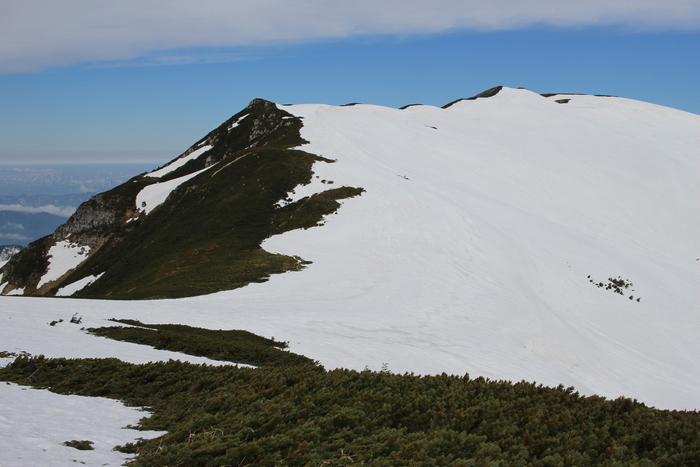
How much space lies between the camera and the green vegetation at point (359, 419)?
7.88 m

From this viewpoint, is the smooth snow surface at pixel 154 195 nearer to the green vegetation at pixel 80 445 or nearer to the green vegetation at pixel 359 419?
the green vegetation at pixel 359 419

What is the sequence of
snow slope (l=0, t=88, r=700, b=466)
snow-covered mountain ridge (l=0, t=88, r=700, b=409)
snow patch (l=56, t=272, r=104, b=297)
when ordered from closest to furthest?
snow slope (l=0, t=88, r=700, b=466) < snow-covered mountain ridge (l=0, t=88, r=700, b=409) < snow patch (l=56, t=272, r=104, b=297)

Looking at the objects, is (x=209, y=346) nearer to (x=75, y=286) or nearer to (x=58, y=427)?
(x=58, y=427)

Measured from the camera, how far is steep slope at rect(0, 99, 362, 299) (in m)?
38.3

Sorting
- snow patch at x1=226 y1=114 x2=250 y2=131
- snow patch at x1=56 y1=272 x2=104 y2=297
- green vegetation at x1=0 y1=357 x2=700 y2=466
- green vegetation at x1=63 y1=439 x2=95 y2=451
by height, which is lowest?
snow patch at x1=56 y1=272 x2=104 y2=297

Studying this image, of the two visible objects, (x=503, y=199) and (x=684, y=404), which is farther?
(x=503, y=199)

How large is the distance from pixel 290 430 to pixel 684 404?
82.3 feet

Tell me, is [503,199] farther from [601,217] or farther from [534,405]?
[534,405]

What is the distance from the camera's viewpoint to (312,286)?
32.7 m

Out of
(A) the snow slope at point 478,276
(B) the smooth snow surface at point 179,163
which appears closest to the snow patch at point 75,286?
(A) the snow slope at point 478,276

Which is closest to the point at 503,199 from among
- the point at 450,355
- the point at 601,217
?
the point at 601,217

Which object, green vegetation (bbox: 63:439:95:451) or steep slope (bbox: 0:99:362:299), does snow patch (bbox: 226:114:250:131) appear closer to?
steep slope (bbox: 0:99:362:299)

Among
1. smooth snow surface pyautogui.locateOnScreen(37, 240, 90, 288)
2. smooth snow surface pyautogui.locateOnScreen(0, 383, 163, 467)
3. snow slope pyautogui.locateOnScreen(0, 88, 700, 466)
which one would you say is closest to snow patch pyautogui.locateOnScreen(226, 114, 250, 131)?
snow slope pyautogui.locateOnScreen(0, 88, 700, 466)

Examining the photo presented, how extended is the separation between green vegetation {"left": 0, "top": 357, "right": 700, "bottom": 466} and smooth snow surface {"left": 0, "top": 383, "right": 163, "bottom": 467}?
469 mm
